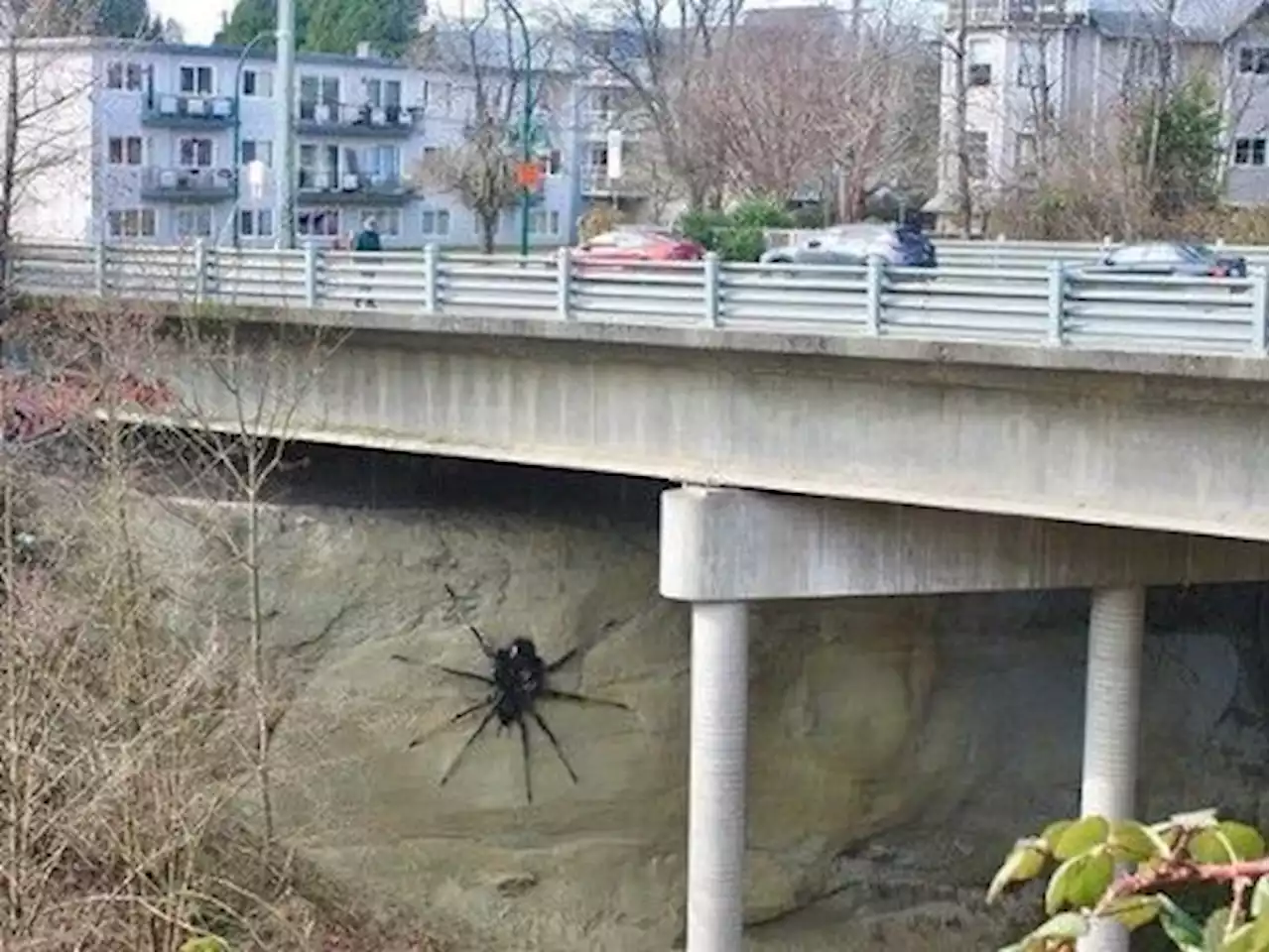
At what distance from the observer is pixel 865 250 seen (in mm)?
29656

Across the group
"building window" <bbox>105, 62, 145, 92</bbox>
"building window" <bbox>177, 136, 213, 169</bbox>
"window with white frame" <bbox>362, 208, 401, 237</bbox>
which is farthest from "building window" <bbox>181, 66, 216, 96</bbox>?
"window with white frame" <bbox>362, 208, 401, 237</bbox>

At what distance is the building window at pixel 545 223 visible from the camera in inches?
2904

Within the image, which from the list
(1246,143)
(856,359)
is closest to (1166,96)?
(1246,143)

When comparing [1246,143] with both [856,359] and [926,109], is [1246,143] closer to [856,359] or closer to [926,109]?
[926,109]

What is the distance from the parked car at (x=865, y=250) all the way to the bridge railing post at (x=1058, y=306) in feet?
24.9

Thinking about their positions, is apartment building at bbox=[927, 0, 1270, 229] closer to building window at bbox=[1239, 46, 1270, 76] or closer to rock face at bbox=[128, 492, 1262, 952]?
building window at bbox=[1239, 46, 1270, 76]

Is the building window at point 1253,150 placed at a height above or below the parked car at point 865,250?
above

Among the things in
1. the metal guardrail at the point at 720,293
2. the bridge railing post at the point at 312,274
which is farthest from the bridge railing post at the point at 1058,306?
the bridge railing post at the point at 312,274

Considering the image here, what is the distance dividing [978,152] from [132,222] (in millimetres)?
23803

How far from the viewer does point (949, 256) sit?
33.8 meters

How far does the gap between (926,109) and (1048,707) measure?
44009 millimetres

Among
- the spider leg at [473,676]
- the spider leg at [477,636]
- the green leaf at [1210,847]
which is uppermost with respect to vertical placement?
the green leaf at [1210,847]

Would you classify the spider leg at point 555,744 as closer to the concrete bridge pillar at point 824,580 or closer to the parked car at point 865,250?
the concrete bridge pillar at point 824,580

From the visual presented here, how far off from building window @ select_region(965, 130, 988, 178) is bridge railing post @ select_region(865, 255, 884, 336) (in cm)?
3906
